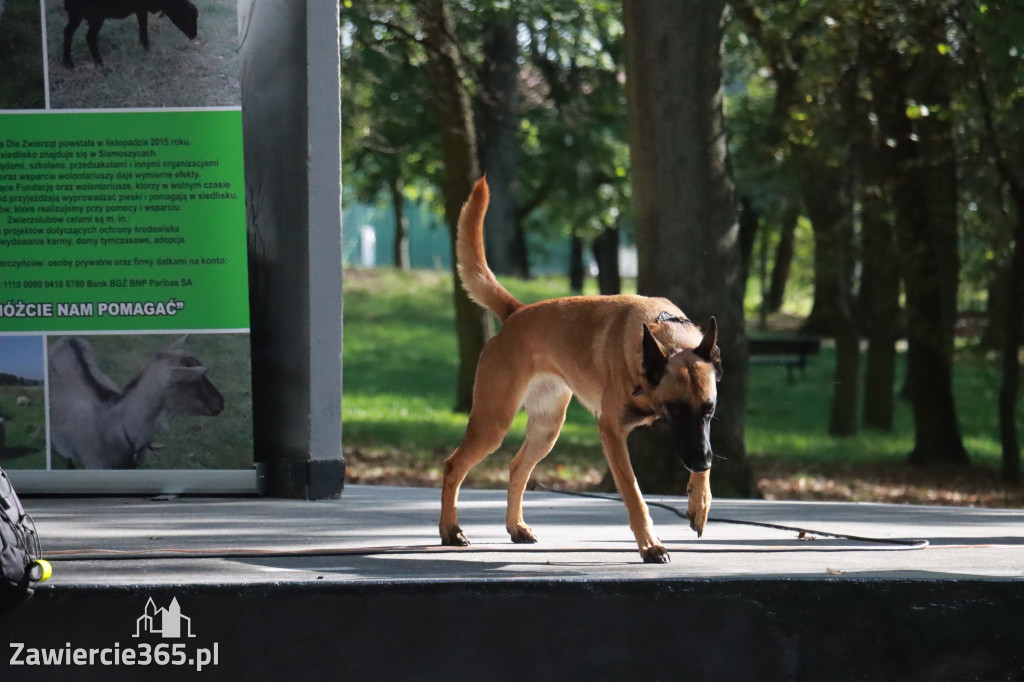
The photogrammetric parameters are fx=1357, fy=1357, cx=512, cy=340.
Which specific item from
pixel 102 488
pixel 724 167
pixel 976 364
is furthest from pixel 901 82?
pixel 102 488

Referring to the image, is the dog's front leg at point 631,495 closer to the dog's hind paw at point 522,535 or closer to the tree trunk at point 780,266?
the dog's hind paw at point 522,535

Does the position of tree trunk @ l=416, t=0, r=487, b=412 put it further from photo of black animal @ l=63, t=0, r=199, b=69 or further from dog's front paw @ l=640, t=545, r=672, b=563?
dog's front paw @ l=640, t=545, r=672, b=563

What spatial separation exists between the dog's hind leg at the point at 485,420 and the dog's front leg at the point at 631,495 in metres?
0.57

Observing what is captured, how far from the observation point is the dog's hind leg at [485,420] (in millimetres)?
5930

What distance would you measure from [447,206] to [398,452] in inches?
126

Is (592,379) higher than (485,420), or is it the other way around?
(592,379)

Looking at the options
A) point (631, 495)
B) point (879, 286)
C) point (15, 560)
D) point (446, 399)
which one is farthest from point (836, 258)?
point (15, 560)

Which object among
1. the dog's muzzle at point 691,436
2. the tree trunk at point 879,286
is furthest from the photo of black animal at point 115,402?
the tree trunk at point 879,286

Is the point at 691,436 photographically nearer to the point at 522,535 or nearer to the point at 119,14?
the point at 522,535

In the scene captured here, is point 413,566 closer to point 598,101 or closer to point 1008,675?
point 1008,675

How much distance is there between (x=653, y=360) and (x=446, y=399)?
16559 mm

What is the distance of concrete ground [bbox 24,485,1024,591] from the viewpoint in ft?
16.3

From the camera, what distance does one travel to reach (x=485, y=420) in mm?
5957

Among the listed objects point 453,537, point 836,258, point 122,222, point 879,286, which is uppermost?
point 836,258
